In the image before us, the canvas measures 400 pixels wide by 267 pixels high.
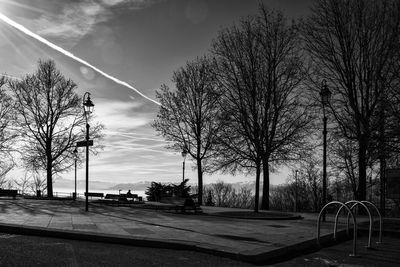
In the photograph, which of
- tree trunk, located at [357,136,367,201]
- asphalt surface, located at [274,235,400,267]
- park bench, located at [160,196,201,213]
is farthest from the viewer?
tree trunk, located at [357,136,367,201]

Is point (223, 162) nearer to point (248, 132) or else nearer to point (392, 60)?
point (248, 132)

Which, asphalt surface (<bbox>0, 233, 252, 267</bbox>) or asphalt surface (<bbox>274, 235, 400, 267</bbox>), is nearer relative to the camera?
asphalt surface (<bbox>0, 233, 252, 267</bbox>)

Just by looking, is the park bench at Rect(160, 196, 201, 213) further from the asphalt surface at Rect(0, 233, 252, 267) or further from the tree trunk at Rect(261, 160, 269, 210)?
the asphalt surface at Rect(0, 233, 252, 267)

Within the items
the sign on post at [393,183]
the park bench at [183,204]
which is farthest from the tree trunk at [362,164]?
the park bench at [183,204]

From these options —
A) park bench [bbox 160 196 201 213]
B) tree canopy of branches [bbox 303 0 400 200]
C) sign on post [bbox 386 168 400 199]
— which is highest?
tree canopy of branches [bbox 303 0 400 200]

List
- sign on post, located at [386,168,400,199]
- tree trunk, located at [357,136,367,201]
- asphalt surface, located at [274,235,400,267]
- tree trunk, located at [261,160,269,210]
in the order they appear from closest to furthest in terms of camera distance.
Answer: asphalt surface, located at [274,235,400,267], sign on post, located at [386,168,400,199], tree trunk, located at [357,136,367,201], tree trunk, located at [261,160,269,210]

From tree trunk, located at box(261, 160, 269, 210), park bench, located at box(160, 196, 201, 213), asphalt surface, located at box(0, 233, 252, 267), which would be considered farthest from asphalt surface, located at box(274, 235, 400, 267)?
tree trunk, located at box(261, 160, 269, 210)

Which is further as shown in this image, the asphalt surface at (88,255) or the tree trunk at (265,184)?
the tree trunk at (265,184)

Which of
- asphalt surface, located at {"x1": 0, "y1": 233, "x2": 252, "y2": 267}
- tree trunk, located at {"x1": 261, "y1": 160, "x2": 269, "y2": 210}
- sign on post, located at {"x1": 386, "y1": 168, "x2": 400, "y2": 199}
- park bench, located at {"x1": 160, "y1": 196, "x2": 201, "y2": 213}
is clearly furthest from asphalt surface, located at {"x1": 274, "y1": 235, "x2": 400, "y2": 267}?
tree trunk, located at {"x1": 261, "y1": 160, "x2": 269, "y2": 210}

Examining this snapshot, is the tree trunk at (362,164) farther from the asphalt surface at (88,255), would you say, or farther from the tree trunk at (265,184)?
the asphalt surface at (88,255)

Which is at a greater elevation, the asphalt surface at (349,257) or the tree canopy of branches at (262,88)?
the tree canopy of branches at (262,88)

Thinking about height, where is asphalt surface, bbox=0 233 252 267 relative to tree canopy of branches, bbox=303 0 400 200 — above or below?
below

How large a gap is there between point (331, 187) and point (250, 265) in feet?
167

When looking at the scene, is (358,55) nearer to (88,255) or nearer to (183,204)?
(183,204)
